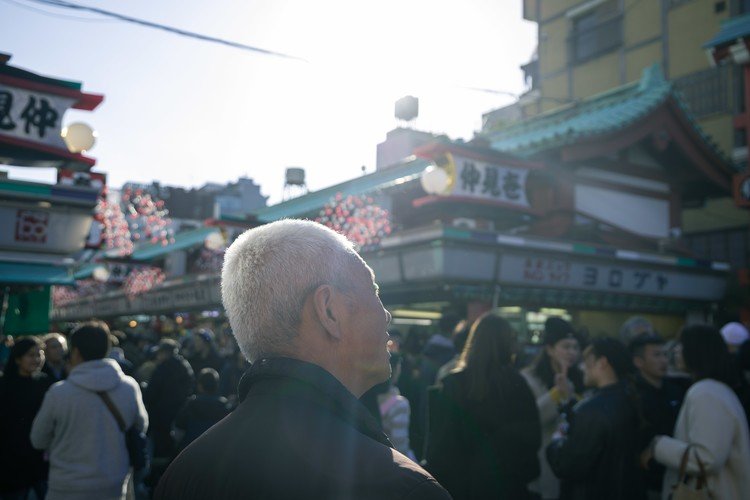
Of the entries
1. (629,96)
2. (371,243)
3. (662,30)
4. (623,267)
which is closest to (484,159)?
(371,243)

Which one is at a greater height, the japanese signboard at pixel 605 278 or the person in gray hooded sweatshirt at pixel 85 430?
the japanese signboard at pixel 605 278

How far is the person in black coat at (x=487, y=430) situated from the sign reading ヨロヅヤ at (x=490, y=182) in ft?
22.2

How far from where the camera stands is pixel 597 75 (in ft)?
72.4

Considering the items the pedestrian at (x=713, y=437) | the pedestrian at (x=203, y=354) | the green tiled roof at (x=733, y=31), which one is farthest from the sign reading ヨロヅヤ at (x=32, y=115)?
the green tiled roof at (x=733, y=31)

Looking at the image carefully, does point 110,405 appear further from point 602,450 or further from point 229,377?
point 229,377

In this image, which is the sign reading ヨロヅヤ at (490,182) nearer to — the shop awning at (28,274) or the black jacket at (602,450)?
the shop awning at (28,274)

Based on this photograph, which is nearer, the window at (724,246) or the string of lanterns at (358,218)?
the string of lanterns at (358,218)

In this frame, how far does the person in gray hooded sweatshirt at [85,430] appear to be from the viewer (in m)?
4.16

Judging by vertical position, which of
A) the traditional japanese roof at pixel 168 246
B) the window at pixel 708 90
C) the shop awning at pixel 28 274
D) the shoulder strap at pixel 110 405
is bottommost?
the shoulder strap at pixel 110 405

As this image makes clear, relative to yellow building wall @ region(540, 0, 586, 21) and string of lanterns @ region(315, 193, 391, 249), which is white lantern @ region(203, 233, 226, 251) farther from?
yellow building wall @ region(540, 0, 586, 21)

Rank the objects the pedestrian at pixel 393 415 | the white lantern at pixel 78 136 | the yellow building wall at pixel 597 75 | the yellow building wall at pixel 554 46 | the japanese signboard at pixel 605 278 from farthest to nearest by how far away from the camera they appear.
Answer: the yellow building wall at pixel 554 46 → the yellow building wall at pixel 597 75 → the japanese signboard at pixel 605 278 → the white lantern at pixel 78 136 → the pedestrian at pixel 393 415

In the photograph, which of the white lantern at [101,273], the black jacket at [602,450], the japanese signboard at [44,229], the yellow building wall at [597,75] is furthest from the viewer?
the yellow building wall at [597,75]

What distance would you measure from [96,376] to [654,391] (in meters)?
4.04

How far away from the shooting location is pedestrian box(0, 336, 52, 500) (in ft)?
16.7
